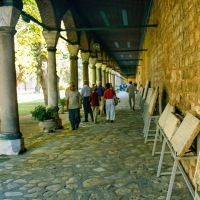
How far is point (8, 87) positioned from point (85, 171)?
2562 mm

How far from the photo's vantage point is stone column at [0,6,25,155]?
5.74m

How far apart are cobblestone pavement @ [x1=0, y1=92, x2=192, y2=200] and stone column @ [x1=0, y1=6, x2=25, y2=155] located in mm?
306

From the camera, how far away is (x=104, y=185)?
4012mm

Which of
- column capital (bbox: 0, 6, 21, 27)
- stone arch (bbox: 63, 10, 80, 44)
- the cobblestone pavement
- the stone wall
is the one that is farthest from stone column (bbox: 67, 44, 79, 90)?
the stone wall

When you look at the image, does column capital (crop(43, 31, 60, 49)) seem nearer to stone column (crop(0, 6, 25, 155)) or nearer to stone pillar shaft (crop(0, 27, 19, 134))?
stone column (crop(0, 6, 25, 155))

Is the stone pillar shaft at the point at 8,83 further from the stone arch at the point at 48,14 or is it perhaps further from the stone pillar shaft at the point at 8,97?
the stone arch at the point at 48,14

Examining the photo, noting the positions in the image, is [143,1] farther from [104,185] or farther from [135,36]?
[104,185]

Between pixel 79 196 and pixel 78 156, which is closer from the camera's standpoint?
pixel 79 196

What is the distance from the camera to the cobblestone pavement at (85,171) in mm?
3729

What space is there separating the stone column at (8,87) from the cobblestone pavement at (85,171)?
1.00 feet

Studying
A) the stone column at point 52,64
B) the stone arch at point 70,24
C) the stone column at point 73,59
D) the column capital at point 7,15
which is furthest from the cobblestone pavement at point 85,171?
the stone arch at point 70,24

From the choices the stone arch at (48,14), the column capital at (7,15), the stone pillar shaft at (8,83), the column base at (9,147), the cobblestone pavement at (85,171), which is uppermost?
the stone arch at (48,14)

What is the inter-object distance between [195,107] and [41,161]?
312 centimetres

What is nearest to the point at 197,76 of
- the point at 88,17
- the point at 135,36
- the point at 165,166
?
the point at 165,166
